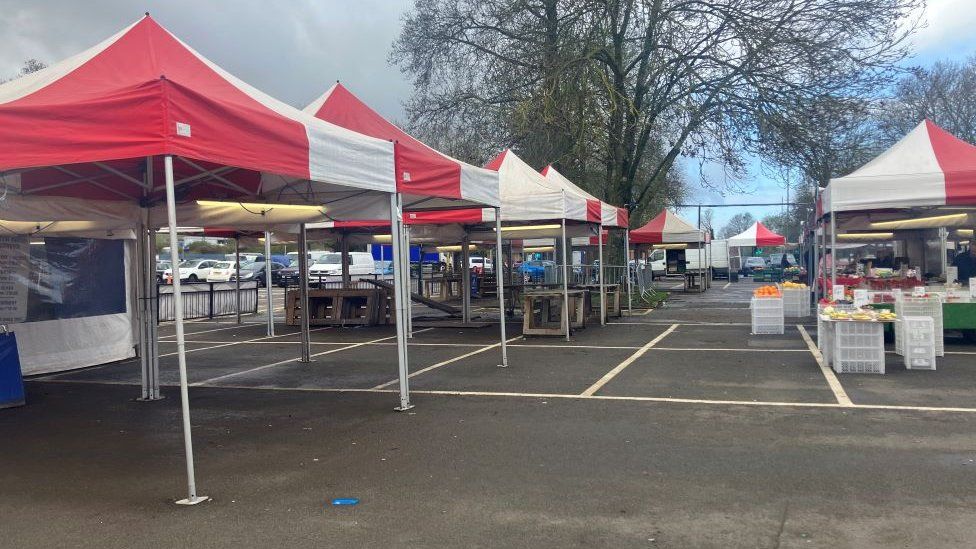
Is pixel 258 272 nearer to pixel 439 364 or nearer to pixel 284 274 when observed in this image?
pixel 284 274

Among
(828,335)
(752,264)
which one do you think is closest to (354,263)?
(752,264)

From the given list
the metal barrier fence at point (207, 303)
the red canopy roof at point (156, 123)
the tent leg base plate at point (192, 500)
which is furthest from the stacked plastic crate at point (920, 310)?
the metal barrier fence at point (207, 303)

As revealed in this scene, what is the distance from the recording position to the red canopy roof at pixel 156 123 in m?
4.91

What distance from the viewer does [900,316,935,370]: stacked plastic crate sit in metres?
9.42

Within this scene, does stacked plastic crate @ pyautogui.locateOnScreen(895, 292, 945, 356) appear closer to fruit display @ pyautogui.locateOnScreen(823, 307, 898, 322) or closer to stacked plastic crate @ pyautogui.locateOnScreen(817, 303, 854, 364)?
stacked plastic crate @ pyautogui.locateOnScreen(817, 303, 854, 364)

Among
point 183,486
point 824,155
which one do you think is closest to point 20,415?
point 183,486

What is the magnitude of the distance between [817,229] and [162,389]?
13.6 meters

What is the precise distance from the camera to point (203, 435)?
6.75m

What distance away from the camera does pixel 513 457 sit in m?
5.79

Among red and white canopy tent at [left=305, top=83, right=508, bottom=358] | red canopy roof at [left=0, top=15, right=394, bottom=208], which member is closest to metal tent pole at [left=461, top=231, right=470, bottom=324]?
red and white canopy tent at [left=305, top=83, right=508, bottom=358]

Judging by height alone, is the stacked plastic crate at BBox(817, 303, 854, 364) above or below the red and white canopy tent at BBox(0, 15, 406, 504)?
below

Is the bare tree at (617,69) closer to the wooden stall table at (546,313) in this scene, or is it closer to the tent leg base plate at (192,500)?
the wooden stall table at (546,313)

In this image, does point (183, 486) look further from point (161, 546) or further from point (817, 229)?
point (817, 229)

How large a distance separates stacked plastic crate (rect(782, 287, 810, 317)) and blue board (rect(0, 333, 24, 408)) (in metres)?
15.6
